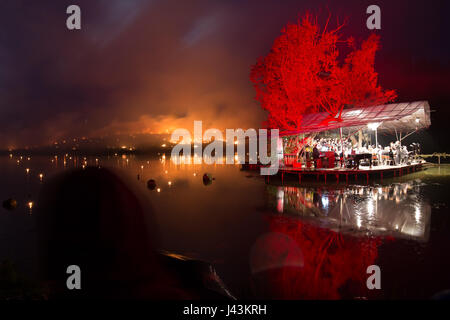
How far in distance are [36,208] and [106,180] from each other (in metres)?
12.9

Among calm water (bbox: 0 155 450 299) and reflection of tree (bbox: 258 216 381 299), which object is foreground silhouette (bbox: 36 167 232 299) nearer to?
reflection of tree (bbox: 258 216 381 299)

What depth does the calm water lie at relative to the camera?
471 centimetres

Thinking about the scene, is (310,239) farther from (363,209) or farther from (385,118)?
(385,118)

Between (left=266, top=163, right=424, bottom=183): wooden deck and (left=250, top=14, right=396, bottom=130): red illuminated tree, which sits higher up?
(left=250, top=14, right=396, bottom=130): red illuminated tree

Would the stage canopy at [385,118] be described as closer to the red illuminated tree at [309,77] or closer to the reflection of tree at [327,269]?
the red illuminated tree at [309,77]

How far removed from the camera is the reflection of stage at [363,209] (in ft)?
24.8

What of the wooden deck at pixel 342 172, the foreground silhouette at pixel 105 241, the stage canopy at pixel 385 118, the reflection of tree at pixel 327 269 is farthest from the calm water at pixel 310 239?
the stage canopy at pixel 385 118

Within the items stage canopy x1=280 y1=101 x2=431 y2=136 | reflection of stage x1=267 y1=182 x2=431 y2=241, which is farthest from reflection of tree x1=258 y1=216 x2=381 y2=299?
stage canopy x1=280 y1=101 x2=431 y2=136

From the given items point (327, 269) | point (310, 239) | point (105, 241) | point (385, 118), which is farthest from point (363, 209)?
point (385, 118)

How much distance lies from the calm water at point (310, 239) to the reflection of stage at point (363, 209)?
0.03m

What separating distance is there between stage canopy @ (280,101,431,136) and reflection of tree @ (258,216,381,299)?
50.0ft

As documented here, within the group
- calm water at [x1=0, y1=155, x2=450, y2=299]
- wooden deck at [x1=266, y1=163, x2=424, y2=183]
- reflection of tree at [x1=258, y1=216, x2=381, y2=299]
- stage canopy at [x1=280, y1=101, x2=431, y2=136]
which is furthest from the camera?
stage canopy at [x1=280, y1=101, x2=431, y2=136]
